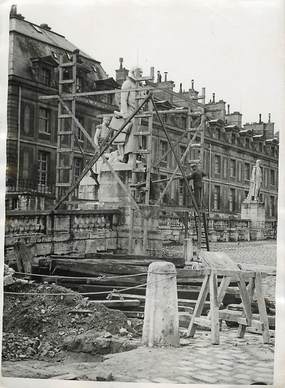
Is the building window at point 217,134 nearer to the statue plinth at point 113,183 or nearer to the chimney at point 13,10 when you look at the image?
the statue plinth at point 113,183

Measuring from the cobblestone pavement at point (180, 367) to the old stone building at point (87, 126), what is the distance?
79cm

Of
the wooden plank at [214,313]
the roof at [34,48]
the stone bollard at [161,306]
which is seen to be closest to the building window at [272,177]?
the wooden plank at [214,313]

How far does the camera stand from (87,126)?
553 cm

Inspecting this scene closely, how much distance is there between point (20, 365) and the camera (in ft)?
8.79

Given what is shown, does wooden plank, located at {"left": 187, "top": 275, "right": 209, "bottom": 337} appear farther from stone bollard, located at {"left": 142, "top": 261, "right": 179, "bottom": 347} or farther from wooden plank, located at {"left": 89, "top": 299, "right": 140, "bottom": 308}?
wooden plank, located at {"left": 89, "top": 299, "right": 140, "bottom": 308}

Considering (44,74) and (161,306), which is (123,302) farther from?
(44,74)

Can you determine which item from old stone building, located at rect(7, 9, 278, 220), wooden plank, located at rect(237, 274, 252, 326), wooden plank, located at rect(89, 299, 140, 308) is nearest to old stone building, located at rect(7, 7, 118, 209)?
old stone building, located at rect(7, 9, 278, 220)

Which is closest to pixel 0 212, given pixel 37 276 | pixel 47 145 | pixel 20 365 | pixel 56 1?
pixel 37 276

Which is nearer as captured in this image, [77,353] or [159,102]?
[77,353]

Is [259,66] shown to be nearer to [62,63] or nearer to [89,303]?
[89,303]

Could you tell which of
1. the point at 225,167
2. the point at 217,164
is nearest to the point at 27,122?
the point at 217,164

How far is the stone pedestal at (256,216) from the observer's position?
3.48 m

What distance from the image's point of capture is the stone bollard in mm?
2547

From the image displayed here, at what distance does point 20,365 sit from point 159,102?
3.57 meters
